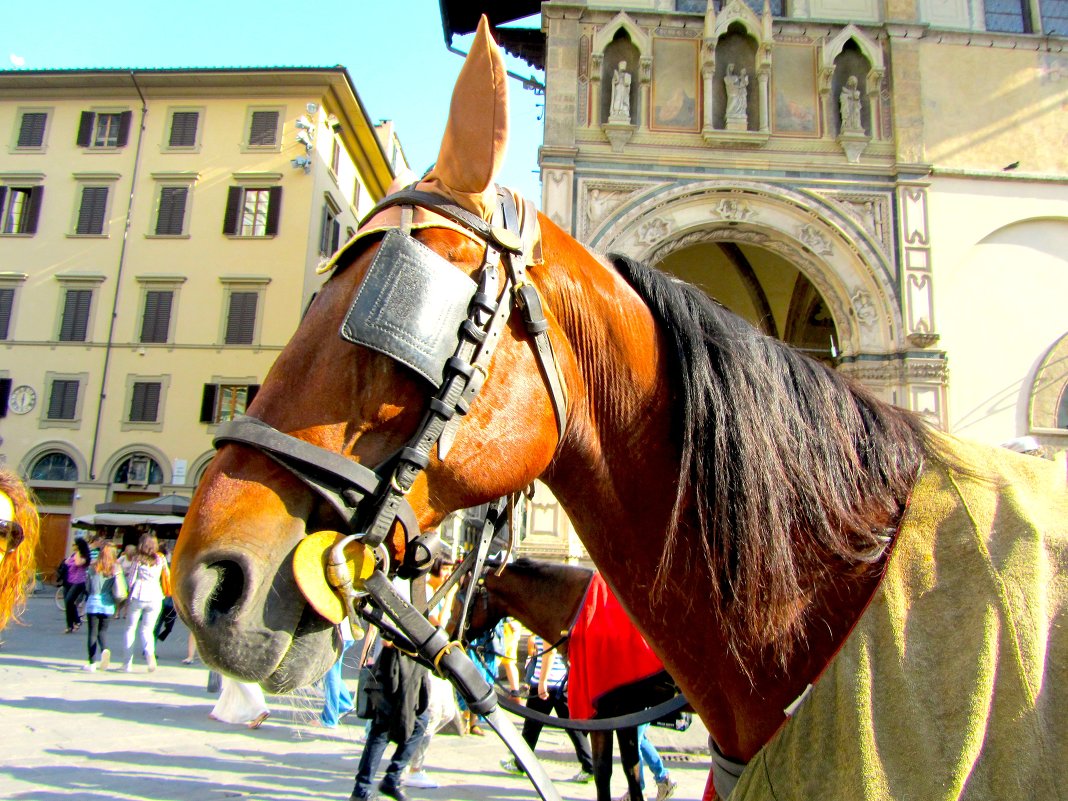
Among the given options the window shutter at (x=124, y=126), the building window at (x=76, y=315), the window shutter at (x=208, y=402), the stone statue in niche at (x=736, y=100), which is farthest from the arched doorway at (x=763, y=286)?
the window shutter at (x=124, y=126)

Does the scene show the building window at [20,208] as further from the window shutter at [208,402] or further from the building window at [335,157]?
the building window at [335,157]

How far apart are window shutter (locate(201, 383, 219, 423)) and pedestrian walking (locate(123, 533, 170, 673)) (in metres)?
13.7

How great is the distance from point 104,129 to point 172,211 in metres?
4.00

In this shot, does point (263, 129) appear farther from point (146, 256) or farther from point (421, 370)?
point (421, 370)

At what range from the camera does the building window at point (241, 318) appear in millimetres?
24625

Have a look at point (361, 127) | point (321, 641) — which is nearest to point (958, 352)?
point (321, 641)

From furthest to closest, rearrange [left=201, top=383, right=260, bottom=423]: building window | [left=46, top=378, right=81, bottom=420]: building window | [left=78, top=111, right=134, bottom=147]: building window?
1. [left=78, top=111, right=134, bottom=147]: building window
2. [left=46, top=378, right=81, bottom=420]: building window
3. [left=201, top=383, right=260, bottom=423]: building window

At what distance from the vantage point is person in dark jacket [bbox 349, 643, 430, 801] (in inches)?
208

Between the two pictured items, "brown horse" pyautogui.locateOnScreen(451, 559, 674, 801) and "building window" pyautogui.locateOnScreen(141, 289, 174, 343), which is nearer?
"brown horse" pyautogui.locateOnScreen(451, 559, 674, 801)

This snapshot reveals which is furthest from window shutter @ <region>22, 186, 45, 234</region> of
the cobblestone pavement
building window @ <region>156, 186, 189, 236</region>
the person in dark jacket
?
the person in dark jacket

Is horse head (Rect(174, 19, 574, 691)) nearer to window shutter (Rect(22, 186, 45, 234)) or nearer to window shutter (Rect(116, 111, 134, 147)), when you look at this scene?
window shutter (Rect(116, 111, 134, 147))

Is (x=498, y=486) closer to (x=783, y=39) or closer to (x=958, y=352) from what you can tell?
(x=958, y=352)

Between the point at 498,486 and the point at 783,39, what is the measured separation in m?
15.3

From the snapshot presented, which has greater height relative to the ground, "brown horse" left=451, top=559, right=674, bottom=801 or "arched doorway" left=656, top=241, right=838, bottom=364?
"arched doorway" left=656, top=241, right=838, bottom=364
